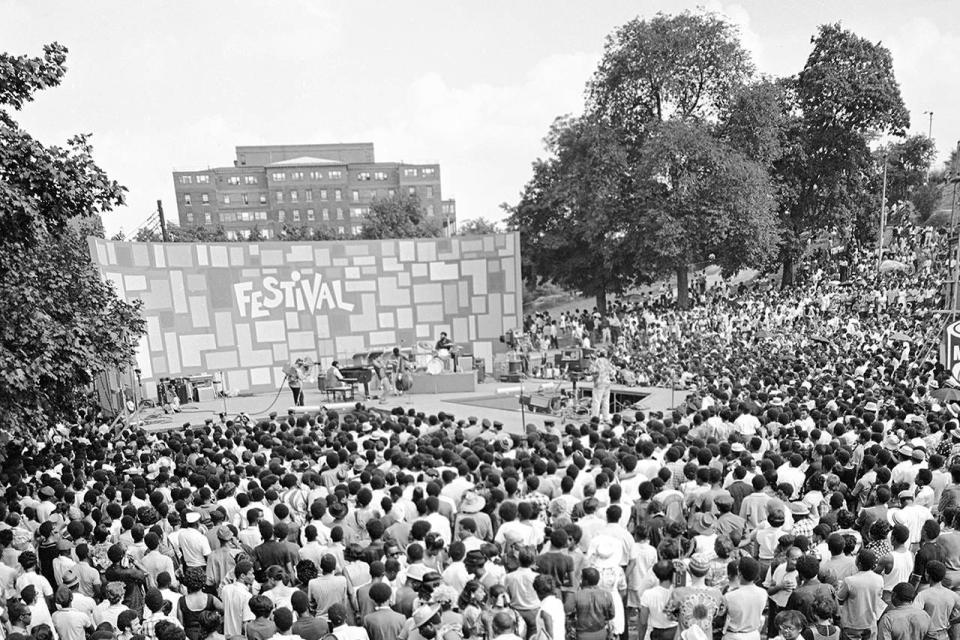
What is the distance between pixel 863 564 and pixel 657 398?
11.0 metres

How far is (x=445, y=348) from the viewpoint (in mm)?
20281

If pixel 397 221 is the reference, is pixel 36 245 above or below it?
below

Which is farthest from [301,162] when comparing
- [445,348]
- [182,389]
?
[445,348]

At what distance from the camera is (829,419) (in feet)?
32.0

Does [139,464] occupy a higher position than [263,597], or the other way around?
[263,597]

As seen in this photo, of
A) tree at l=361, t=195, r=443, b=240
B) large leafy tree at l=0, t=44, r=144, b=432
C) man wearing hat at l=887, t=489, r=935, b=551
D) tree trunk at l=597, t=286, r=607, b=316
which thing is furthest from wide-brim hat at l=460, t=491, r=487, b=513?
tree at l=361, t=195, r=443, b=240

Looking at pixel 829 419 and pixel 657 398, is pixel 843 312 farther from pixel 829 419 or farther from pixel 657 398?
pixel 829 419

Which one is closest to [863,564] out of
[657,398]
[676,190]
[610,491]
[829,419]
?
[610,491]

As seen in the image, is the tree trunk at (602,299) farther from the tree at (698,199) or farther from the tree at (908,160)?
the tree at (908,160)

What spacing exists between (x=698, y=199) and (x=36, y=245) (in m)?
20.6

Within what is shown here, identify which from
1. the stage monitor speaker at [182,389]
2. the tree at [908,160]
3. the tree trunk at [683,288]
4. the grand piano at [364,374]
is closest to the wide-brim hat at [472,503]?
the grand piano at [364,374]

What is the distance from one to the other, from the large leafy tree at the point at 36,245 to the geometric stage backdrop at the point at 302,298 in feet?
35.8

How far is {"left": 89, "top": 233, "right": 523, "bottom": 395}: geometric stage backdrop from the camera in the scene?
19969 mm

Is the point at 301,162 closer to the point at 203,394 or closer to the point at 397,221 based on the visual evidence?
the point at 397,221
